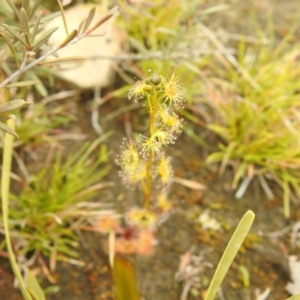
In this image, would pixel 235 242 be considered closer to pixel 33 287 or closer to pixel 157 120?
pixel 157 120

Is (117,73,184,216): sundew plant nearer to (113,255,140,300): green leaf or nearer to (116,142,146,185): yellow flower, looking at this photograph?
(116,142,146,185): yellow flower

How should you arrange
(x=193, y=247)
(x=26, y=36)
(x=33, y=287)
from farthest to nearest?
(x=193, y=247), (x=33, y=287), (x=26, y=36)

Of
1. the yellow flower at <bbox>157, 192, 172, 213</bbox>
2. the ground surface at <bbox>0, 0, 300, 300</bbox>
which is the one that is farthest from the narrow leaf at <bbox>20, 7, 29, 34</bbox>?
the ground surface at <bbox>0, 0, 300, 300</bbox>

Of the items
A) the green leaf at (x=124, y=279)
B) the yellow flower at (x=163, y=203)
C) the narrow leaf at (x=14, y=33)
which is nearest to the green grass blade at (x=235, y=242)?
the green leaf at (x=124, y=279)

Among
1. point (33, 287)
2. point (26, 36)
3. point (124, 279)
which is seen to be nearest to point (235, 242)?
point (124, 279)

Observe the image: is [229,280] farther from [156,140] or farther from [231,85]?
[231,85]

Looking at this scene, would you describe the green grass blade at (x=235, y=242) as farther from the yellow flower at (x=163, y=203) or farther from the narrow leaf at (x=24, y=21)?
the narrow leaf at (x=24, y=21)
